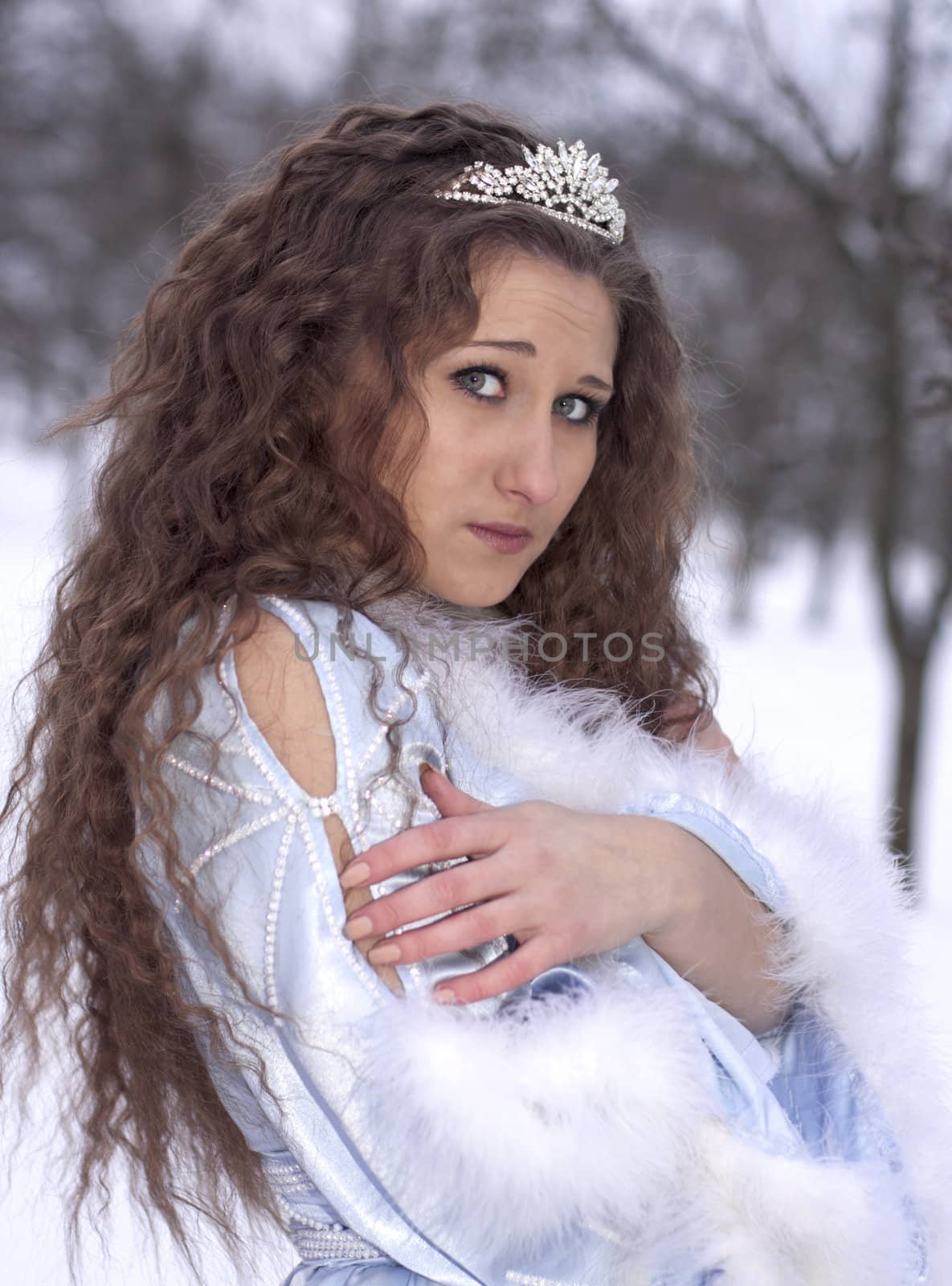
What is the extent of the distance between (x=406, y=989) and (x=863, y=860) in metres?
0.74

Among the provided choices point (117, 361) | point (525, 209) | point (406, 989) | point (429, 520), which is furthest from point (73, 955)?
point (525, 209)

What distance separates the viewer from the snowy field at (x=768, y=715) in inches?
88.0

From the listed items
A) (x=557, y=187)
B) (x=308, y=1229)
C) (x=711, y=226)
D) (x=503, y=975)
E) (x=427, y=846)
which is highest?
(x=711, y=226)

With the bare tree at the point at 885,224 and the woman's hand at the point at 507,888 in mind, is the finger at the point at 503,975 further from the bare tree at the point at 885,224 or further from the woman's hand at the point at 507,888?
the bare tree at the point at 885,224

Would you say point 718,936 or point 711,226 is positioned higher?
point 711,226

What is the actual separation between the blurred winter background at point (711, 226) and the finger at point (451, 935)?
790 mm

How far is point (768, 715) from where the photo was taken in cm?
861

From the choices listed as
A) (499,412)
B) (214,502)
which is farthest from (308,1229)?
(499,412)

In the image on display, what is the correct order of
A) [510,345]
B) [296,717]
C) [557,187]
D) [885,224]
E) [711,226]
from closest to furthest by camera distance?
[296,717] → [510,345] → [557,187] → [885,224] → [711,226]

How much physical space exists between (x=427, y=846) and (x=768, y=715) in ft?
25.1

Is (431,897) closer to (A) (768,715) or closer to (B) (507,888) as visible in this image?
(B) (507,888)

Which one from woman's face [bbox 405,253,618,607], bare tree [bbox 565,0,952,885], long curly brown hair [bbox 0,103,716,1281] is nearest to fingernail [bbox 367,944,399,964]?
long curly brown hair [bbox 0,103,716,1281]

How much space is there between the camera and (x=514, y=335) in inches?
60.5

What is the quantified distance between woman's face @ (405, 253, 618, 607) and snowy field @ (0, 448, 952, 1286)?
58 centimetres
